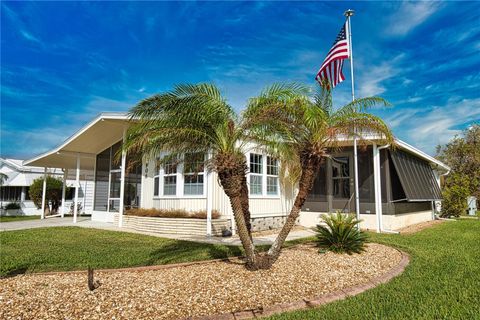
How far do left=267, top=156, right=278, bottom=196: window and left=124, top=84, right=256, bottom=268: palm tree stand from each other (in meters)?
7.31

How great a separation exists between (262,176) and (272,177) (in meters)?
0.69

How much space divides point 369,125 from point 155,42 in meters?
11.0

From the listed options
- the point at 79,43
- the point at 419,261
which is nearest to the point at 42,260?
the point at 419,261

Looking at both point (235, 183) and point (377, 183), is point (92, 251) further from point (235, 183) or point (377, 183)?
point (377, 183)

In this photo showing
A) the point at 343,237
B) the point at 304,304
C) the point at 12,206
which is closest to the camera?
the point at 304,304

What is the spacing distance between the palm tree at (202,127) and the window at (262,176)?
21.6ft

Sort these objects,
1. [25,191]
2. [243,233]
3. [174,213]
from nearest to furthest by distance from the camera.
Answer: [243,233], [174,213], [25,191]

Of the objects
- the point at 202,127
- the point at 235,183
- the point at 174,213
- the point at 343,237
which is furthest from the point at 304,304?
the point at 174,213

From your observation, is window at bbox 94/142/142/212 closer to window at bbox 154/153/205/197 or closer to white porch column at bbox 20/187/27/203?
window at bbox 154/153/205/197

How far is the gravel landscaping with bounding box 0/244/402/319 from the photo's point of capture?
3.94m

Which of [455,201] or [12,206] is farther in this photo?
[12,206]

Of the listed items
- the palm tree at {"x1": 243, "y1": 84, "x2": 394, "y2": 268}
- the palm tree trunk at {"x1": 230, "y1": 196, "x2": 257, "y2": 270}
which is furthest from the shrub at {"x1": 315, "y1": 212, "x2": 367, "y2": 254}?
the palm tree trunk at {"x1": 230, "y1": 196, "x2": 257, "y2": 270}

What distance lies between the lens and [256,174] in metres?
12.4

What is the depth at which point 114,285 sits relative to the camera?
4.82 meters
